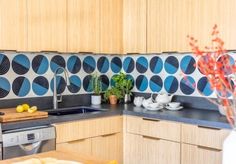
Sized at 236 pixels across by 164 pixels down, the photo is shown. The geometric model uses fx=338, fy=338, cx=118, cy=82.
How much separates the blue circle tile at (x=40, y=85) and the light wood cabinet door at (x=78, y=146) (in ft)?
2.36

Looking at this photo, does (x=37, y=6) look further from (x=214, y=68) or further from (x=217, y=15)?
(x=214, y=68)

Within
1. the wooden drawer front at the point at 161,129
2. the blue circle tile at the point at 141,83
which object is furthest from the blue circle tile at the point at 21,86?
the blue circle tile at the point at 141,83

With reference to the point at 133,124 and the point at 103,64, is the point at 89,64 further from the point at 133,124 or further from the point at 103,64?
the point at 133,124

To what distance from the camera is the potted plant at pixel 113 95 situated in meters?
3.77

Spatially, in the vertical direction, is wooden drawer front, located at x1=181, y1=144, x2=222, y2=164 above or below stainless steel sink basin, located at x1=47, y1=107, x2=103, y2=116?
below

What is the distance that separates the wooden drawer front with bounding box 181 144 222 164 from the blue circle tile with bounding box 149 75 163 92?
3.31ft

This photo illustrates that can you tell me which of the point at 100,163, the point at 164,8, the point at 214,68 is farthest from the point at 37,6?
the point at 214,68

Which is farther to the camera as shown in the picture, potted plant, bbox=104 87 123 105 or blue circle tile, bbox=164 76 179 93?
potted plant, bbox=104 87 123 105

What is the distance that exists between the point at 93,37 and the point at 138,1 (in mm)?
621

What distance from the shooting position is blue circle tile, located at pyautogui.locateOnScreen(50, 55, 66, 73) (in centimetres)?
344

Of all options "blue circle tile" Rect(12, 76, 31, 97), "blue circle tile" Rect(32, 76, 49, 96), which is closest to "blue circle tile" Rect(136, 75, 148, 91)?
"blue circle tile" Rect(32, 76, 49, 96)

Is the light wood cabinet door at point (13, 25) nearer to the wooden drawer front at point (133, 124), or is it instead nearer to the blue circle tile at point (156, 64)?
the wooden drawer front at point (133, 124)

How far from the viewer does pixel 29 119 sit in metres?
2.68

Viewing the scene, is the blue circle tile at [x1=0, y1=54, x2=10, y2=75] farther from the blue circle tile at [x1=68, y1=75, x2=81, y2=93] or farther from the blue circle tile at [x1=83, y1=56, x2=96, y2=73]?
the blue circle tile at [x1=83, y1=56, x2=96, y2=73]
